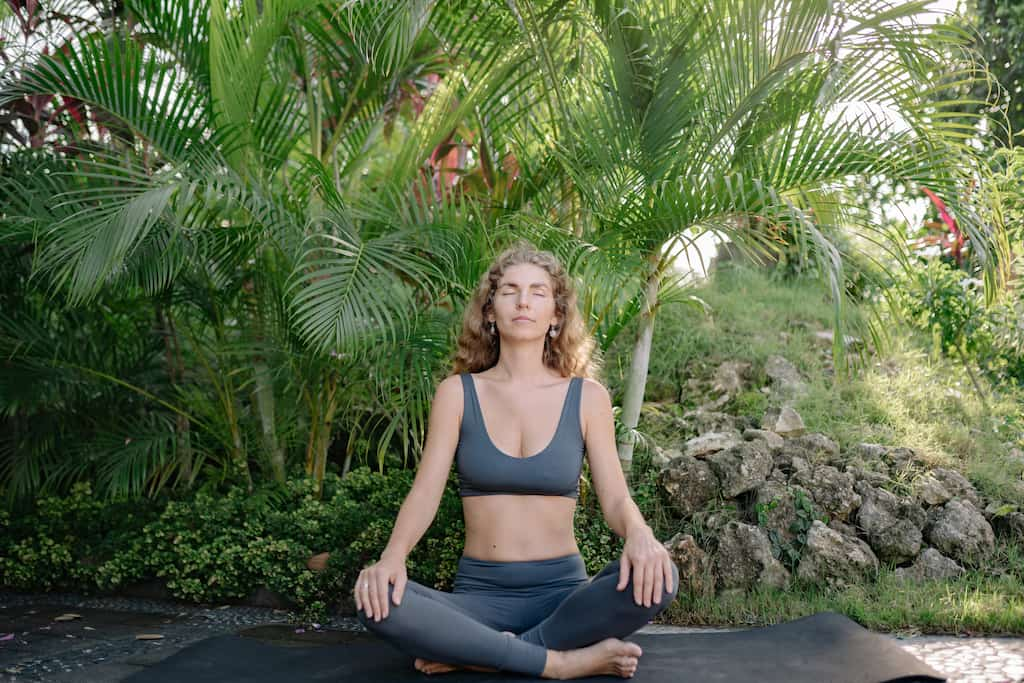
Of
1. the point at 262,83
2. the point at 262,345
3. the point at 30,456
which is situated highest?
the point at 262,83

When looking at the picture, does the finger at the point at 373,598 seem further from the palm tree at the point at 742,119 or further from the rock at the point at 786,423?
the rock at the point at 786,423

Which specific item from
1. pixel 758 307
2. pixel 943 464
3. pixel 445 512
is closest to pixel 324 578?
pixel 445 512

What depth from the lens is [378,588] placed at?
250 centimetres

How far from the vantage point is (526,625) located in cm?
287

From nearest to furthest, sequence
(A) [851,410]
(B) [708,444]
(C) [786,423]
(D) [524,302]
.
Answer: (D) [524,302] → (B) [708,444] → (C) [786,423] → (A) [851,410]

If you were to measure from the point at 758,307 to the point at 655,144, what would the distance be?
11.2 feet

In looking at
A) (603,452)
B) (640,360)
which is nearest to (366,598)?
(603,452)

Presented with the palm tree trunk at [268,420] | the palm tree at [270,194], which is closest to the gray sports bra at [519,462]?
the palm tree at [270,194]

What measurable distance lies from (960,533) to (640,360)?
176 centimetres

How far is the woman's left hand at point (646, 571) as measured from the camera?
2.48m

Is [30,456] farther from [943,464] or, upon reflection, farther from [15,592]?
[943,464]

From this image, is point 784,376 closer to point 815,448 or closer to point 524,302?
point 815,448

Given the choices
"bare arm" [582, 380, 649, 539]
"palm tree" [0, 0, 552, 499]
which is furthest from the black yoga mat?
"palm tree" [0, 0, 552, 499]

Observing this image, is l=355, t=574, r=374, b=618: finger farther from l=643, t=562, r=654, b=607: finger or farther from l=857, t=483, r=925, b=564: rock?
l=857, t=483, r=925, b=564: rock
